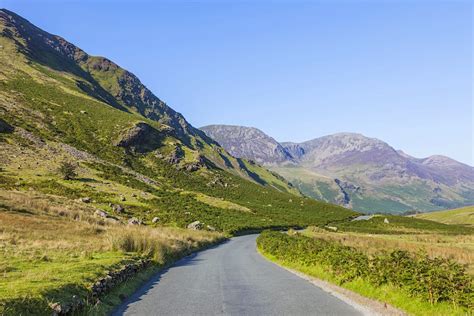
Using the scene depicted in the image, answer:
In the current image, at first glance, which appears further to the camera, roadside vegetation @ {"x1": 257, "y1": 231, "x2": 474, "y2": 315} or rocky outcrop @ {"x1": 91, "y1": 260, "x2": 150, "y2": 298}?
rocky outcrop @ {"x1": 91, "y1": 260, "x2": 150, "y2": 298}

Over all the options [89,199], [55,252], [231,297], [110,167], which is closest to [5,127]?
[110,167]

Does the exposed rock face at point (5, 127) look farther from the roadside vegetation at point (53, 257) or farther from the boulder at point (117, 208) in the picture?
the roadside vegetation at point (53, 257)

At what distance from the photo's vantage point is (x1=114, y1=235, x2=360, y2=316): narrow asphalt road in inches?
541

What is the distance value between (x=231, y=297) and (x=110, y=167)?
114942 mm

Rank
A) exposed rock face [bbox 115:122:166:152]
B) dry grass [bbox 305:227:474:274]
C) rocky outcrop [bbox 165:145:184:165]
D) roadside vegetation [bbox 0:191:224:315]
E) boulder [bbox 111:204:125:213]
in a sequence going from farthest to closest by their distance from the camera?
rocky outcrop [bbox 165:145:184:165]
exposed rock face [bbox 115:122:166:152]
boulder [bbox 111:204:125:213]
dry grass [bbox 305:227:474:274]
roadside vegetation [bbox 0:191:224:315]

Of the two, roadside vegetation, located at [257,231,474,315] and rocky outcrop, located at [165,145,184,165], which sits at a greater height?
rocky outcrop, located at [165,145,184,165]

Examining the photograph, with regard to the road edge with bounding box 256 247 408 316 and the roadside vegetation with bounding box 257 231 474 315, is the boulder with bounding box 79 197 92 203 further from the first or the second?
the road edge with bounding box 256 247 408 316

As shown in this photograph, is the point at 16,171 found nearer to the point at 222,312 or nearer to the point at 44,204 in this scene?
the point at 44,204

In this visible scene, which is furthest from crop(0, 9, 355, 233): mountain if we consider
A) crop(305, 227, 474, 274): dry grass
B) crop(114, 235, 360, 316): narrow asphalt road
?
crop(114, 235, 360, 316): narrow asphalt road

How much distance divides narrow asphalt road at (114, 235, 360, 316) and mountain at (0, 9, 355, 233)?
46246 millimetres

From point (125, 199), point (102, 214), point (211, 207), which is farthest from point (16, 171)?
point (211, 207)

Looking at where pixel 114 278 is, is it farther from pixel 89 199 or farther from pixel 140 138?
pixel 140 138

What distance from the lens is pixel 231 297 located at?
638 inches

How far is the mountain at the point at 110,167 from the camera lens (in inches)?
3364
